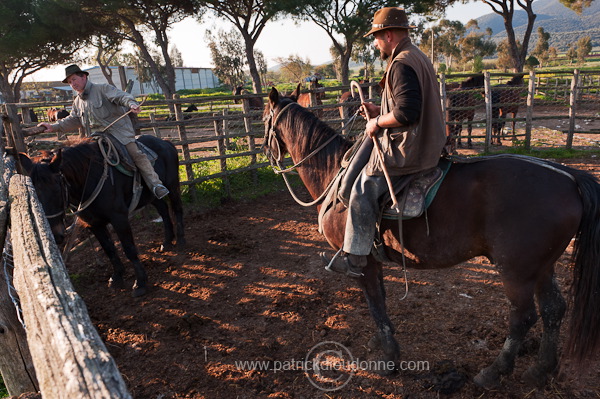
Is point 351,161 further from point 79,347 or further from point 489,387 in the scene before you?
point 79,347

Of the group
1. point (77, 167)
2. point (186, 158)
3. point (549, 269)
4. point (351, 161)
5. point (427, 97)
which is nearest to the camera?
point (427, 97)

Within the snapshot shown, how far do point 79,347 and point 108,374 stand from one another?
0.16m

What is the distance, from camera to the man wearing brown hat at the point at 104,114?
466cm

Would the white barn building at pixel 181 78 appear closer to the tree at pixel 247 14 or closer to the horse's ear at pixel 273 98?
the tree at pixel 247 14

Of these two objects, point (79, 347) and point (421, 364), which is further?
point (421, 364)

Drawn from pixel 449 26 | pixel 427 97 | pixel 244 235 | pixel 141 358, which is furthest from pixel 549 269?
pixel 449 26

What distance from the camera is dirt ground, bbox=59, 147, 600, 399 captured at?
2.95m

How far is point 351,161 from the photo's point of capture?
Result: 9.76 feet

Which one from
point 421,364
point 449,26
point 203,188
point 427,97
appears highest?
point 449,26

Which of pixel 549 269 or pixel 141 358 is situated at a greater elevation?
pixel 549 269

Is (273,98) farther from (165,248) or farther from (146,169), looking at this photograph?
(165,248)

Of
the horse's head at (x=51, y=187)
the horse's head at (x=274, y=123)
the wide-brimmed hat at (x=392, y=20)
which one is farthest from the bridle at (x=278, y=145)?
the horse's head at (x=51, y=187)

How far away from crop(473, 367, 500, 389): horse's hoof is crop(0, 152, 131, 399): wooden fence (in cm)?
272

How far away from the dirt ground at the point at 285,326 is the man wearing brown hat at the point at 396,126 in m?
1.05
